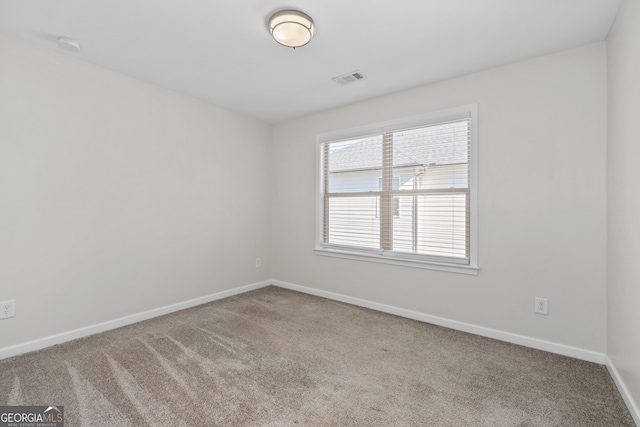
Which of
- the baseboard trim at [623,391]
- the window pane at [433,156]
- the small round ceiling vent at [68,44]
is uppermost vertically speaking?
the small round ceiling vent at [68,44]

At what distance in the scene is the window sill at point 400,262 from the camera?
2875mm

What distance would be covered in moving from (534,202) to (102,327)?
409 centimetres

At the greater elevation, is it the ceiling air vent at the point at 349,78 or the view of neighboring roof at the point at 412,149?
the ceiling air vent at the point at 349,78

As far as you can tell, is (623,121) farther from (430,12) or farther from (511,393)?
(511,393)

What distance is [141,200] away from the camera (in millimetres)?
3064

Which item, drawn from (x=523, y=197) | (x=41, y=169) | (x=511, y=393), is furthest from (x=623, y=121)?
(x=41, y=169)

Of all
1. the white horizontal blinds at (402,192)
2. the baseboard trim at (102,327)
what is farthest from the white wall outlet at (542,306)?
the baseboard trim at (102,327)

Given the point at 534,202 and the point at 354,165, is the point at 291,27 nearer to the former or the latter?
the point at 354,165

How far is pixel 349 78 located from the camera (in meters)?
2.98

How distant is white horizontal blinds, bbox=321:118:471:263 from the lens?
2977mm

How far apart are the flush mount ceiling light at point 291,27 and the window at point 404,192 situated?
1.59 m

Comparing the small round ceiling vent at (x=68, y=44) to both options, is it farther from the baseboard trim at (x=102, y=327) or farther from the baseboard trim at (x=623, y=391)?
the baseboard trim at (x=623, y=391)

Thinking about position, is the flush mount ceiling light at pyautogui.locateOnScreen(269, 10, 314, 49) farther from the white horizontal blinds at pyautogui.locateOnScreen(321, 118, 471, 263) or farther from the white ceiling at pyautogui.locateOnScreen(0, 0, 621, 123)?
the white horizontal blinds at pyautogui.locateOnScreen(321, 118, 471, 263)

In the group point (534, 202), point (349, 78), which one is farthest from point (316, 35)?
point (534, 202)
